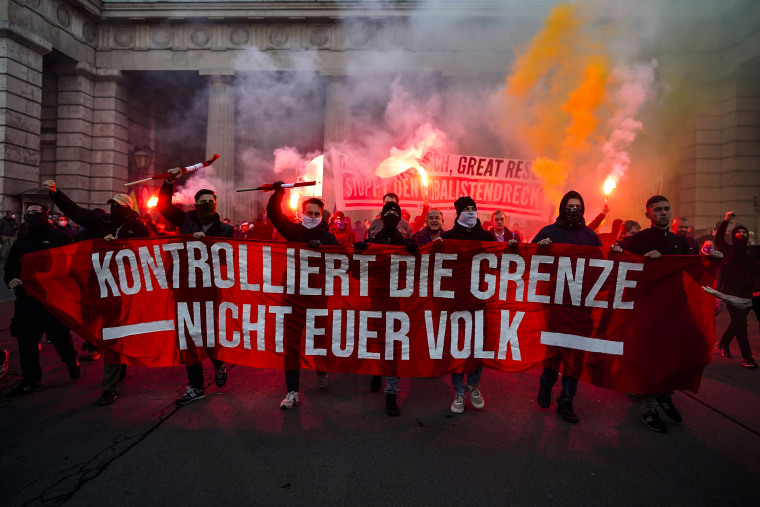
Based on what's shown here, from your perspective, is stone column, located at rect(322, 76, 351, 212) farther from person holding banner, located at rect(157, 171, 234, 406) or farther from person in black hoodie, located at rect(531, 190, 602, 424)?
person in black hoodie, located at rect(531, 190, 602, 424)

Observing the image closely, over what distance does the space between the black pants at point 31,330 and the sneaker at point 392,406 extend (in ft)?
10.3

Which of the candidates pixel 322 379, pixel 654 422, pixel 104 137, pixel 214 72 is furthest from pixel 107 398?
pixel 104 137

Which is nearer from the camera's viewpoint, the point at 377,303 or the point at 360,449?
the point at 360,449

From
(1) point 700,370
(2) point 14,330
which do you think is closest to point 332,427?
(1) point 700,370

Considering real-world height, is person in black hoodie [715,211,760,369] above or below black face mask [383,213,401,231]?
below

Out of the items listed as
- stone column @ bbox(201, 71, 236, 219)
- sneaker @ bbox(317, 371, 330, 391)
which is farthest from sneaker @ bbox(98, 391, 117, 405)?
stone column @ bbox(201, 71, 236, 219)

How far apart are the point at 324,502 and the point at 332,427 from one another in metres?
0.93

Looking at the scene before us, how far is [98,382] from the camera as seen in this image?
4.25 m

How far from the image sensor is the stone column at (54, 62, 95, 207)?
52.3 feet

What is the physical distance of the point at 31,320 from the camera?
3986 millimetres

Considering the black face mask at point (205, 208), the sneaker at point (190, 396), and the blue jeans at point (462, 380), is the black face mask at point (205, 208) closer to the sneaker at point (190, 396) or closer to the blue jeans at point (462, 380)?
the sneaker at point (190, 396)

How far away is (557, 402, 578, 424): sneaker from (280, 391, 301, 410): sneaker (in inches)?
87.2

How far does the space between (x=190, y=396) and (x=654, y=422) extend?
381 cm

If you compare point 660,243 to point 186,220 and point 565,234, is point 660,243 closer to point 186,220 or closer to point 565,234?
point 565,234
